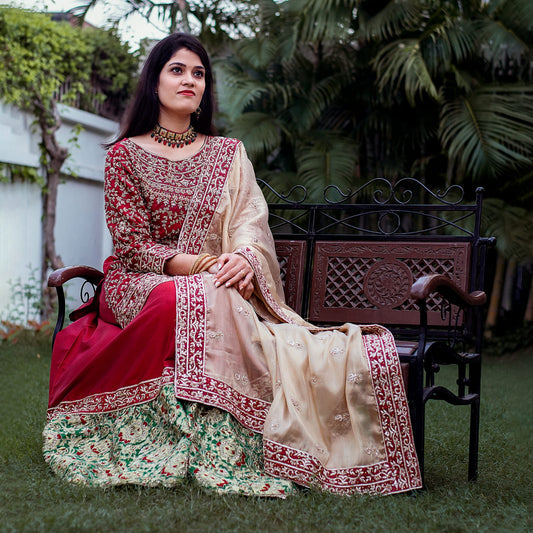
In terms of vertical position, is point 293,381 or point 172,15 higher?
point 172,15

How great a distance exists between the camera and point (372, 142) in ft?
25.1

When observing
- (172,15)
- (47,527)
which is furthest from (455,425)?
(172,15)

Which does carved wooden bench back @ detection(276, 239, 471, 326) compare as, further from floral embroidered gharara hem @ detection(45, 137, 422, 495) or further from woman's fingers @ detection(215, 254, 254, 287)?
woman's fingers @ detection(215, 254, 254, 287)

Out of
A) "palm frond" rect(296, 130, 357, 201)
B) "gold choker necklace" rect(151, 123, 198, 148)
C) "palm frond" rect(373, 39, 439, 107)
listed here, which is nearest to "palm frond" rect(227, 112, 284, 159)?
"palm frond" rect(296, 130, 357, 201)

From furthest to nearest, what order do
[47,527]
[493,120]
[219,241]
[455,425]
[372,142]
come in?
[372,142]
[493,120]
[455,425]
[219,241]
[47,527]

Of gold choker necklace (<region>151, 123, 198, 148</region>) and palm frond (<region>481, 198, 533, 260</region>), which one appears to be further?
palm frond (<region>481, 198, 533, 260</region>)

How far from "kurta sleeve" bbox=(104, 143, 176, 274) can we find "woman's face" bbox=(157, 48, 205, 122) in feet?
0.94

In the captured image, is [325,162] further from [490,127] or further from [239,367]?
[239,367]

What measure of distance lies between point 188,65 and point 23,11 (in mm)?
3996

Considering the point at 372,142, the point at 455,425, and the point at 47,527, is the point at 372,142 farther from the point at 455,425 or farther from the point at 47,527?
the point at 47,527

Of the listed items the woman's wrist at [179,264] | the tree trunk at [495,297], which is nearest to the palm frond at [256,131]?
the tree trunk at [495,297]

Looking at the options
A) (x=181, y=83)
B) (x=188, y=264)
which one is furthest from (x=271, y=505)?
(x=181, y=83)

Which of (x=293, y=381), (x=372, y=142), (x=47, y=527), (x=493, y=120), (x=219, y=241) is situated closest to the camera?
(x=47, y=527)

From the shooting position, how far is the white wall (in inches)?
257
